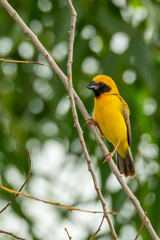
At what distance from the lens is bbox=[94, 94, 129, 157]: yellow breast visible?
4.90 meters

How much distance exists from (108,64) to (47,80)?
1531 millimetres

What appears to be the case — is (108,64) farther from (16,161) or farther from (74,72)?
(16,161)

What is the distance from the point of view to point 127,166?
17.8ft

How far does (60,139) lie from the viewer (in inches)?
233

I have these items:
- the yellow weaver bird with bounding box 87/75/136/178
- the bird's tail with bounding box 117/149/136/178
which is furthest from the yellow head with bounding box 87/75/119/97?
the bird's tail with bounding box 117/149/136/178

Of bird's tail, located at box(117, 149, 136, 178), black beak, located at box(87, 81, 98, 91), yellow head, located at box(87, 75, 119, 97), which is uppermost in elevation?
yellow head, located at box(87, 75, 119, 97)

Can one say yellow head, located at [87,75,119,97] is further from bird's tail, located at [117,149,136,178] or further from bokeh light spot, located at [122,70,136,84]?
bird's tail, located at [117,149,136,178]

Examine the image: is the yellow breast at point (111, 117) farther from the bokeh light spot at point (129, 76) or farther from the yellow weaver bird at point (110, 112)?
the bokeh light spot at point (129, 76)

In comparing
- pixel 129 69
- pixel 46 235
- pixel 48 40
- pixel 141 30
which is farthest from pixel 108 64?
pixel 46 235

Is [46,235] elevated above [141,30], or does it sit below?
below

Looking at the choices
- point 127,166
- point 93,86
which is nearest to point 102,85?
point 93,86

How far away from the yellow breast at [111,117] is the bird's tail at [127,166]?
0.35 meters

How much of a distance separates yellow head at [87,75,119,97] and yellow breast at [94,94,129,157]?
0.18 feet

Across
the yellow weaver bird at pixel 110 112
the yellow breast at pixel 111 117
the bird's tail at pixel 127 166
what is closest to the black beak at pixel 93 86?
the yellow weaver bird at pixel 110 112
